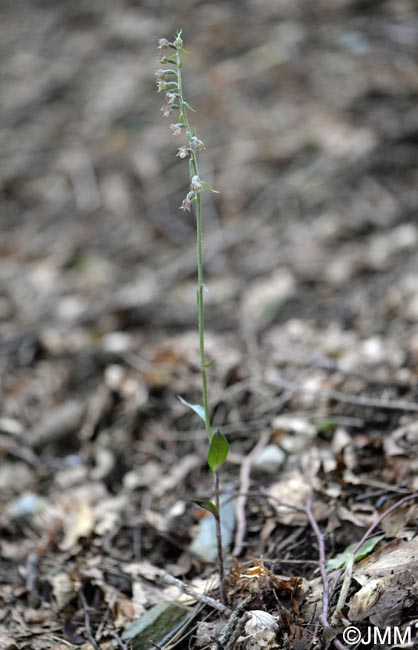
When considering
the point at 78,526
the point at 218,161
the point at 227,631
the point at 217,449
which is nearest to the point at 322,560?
the point at 227,631

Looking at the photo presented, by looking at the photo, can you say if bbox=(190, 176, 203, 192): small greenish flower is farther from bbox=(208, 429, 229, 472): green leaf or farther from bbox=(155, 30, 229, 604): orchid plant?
bbox=(208, 429, 229, 472): green leaf

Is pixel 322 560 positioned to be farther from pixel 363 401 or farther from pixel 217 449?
pixel 363 401

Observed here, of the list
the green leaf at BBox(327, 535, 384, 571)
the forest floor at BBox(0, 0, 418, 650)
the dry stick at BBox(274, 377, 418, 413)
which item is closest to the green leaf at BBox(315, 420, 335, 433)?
the forest floor at BBox(0, 0, 418, 650)

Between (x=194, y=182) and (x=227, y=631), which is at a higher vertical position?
(x=194, y=182)

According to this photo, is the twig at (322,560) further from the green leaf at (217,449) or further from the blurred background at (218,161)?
the blurred background at (218,161)

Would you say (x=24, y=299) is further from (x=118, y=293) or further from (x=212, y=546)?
(x=212, y=546)

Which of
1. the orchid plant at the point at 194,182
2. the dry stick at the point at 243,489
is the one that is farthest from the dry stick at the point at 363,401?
the orchid plant at the point at 194,182
